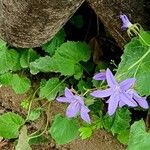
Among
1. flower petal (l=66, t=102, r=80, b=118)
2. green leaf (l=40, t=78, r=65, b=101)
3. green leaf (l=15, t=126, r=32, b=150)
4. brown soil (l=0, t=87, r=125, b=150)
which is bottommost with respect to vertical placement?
brown soil (l=0, t=87, r=125, b=150)

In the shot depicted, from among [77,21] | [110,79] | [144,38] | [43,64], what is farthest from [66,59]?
[110,79]

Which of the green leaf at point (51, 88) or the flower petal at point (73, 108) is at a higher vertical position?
the flower petal at point (73, 108)

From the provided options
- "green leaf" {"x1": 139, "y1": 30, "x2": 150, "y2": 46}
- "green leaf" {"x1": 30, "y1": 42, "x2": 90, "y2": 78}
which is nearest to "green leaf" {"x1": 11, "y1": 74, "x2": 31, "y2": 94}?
"green leaf" {"x1": 30, "y1": 42, "x2": 90, "y2": 78}

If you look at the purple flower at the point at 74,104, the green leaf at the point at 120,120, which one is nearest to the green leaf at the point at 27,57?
the green leaf at the point at 120,120

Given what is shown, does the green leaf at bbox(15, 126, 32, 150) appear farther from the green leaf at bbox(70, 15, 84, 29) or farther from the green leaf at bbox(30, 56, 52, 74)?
the green leaf at bbox(70, 15, 84, 29)

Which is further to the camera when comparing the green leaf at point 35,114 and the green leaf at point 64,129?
the green leaf at point 35,114

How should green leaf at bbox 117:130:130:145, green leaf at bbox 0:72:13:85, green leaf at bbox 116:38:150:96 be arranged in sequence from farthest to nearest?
1. green leaf at bbox 0:72:13:85
2. green leaf at bbox 117:130:130:145
3. green leaf at bbox 116:38:150:96

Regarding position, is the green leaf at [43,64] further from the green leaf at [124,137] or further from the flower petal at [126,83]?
the flower petal at [126,83]
